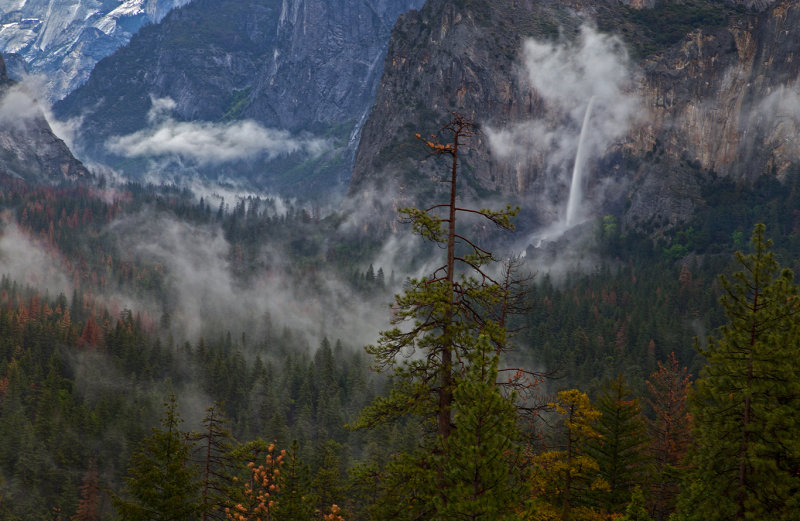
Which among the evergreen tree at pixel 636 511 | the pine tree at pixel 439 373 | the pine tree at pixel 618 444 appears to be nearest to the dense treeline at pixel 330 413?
the pine tree at pixel 618 444

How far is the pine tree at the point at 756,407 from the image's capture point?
25.8 m

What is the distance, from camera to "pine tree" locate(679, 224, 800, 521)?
25.8 metres

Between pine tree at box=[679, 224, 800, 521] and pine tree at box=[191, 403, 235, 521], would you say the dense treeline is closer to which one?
pine tree at box=[679, 224, 800, 521]

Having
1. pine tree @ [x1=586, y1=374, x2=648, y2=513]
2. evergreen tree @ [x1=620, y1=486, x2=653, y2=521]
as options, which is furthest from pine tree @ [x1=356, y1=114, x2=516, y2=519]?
pine tree @ [x1=586, y1=374, x2=648, y2=513]

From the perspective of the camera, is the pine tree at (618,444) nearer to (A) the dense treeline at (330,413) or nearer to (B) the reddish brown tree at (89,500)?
(A) the dense treeline at (330,413)

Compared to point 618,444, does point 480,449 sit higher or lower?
higher

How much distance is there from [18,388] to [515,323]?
113 m

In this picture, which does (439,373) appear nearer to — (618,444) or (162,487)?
(162,487)

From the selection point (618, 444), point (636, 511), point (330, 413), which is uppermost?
point (636, 511)

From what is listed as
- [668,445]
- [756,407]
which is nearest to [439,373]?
[756,407]

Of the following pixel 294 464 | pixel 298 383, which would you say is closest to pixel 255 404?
pixel 298 383

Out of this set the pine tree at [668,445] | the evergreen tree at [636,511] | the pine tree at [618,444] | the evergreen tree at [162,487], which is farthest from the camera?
the pine tree at [668,445]

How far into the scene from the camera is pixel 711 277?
584ft

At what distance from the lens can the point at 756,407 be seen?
2609 centimetres
